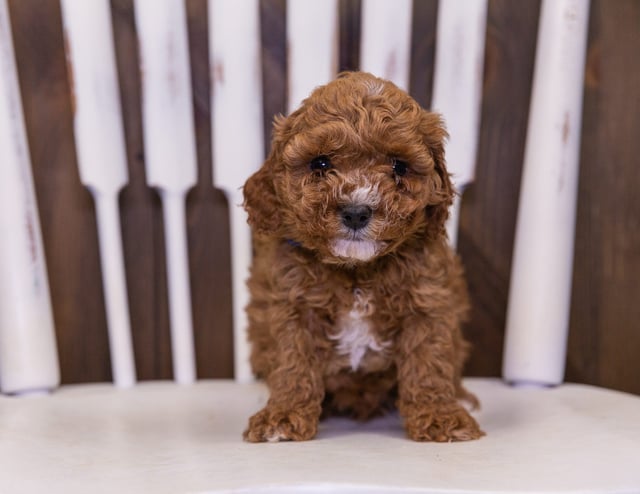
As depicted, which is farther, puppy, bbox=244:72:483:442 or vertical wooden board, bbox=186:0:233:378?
vertical wooden board, bbox=186:0:233:378

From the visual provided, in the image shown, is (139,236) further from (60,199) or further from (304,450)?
(304,450)

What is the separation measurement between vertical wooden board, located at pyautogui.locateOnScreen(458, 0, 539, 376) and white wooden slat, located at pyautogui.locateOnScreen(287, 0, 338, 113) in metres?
0.39

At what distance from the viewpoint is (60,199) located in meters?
1.63

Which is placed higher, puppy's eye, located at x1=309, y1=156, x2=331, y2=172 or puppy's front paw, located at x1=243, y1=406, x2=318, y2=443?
puppy's eye, located at x1=309, y1=156, x2=331, y2=172

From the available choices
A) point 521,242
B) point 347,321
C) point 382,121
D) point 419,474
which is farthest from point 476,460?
point 521,242

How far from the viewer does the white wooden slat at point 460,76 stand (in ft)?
4.65

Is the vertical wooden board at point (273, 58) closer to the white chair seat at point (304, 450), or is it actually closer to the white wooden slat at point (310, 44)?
the white wooden slat at point (310, 44)

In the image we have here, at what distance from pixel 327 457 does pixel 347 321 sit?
269mm

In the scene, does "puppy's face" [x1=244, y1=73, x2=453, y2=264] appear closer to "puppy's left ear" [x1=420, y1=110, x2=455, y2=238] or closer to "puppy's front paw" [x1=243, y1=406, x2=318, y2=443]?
"puppy's left ear" [x1=420, y1=110, x2=455, y2=238]

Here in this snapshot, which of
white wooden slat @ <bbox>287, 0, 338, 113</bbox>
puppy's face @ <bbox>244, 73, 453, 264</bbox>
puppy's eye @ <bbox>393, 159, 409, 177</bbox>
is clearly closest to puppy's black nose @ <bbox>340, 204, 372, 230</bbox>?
puppy's face @ <bbox>244, 73, 453, 264</bbox>

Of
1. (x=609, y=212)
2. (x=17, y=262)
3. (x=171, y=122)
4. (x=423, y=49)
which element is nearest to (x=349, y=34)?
(x=423, y=49)

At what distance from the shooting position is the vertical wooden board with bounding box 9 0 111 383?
5.15 ft

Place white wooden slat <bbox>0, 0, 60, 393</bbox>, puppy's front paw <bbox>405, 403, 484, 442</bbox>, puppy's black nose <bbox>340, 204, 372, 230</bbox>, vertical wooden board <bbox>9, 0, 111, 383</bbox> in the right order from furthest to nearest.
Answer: vertical wooden board <bbox>9, 0, 111, 383</bbox> → white wooden slat <bbox>0, 0, 60, 393</bbox> → puppy's front paw <bbox>405, 403, 484, 442</bbox> → puppy's black nose <bbox>340, 204, 372, 230</bbox>

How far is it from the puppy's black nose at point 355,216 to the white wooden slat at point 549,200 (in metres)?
0.54
